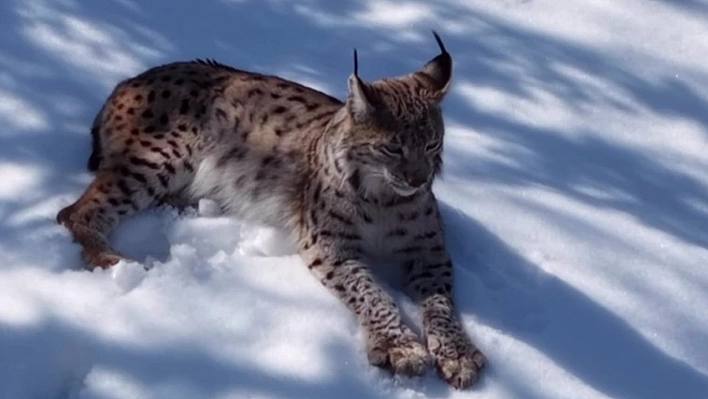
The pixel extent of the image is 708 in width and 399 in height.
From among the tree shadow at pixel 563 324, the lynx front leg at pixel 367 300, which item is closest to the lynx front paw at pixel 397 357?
the lynx front leg at pixel 367 300

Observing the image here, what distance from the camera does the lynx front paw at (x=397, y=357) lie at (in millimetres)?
4195

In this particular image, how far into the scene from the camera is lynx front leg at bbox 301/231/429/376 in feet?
13.8

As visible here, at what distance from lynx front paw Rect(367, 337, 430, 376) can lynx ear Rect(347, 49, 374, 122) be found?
810 millimetres

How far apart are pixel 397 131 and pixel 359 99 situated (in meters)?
0.18

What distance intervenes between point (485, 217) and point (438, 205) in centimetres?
19

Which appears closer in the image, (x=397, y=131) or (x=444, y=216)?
(x=397, y=131)

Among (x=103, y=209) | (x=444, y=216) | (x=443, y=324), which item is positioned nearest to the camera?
(x=443, y=324)

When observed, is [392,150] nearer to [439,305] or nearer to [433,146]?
[433,146]

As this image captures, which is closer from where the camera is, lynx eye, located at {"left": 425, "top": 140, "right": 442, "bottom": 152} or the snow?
the snow

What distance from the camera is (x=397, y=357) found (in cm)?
421

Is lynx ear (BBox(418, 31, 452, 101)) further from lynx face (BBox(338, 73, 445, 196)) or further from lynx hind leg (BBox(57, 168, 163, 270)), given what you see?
lynx hind leg (BBox(57, 168, 163, 270))

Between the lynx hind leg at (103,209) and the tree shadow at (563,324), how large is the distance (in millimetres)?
1269

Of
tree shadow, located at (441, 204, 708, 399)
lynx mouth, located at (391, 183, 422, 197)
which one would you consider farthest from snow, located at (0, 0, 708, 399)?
lynx mouth, located at (391, 183, 422, 197)

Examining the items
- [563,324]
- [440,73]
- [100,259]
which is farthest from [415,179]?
[100,259]
